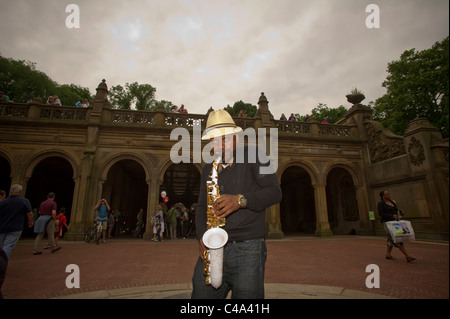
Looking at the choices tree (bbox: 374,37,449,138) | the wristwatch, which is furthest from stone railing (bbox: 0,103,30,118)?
tree (bbox: 374,37,449,138)

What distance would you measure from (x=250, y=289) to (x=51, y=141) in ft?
54.6

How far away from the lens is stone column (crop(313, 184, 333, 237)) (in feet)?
50.4

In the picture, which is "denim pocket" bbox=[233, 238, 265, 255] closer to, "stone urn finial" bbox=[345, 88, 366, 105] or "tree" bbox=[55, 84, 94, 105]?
"stone urn finial" bbox=[345, 88, 366, 105]

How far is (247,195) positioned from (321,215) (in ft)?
51.4

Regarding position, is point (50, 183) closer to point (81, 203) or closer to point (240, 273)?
point (81, 203)

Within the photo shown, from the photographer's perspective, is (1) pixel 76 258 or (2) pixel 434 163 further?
(2) pixel 434 163

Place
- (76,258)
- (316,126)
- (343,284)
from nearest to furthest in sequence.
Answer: (343,284) < (76,258) < (316,126)

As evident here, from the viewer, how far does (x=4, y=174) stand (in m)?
16.0

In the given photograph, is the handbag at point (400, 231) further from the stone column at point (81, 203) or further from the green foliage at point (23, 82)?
the green foliage at point (23, 82)

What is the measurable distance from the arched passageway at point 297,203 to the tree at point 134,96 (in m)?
27.3

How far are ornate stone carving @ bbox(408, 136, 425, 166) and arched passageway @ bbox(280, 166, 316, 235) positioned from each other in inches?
309

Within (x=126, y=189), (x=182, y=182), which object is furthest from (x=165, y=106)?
(x=126, y=189)

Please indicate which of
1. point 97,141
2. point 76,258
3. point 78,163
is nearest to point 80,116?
point 97,141

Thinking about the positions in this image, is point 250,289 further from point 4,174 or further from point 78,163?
point 4,174
